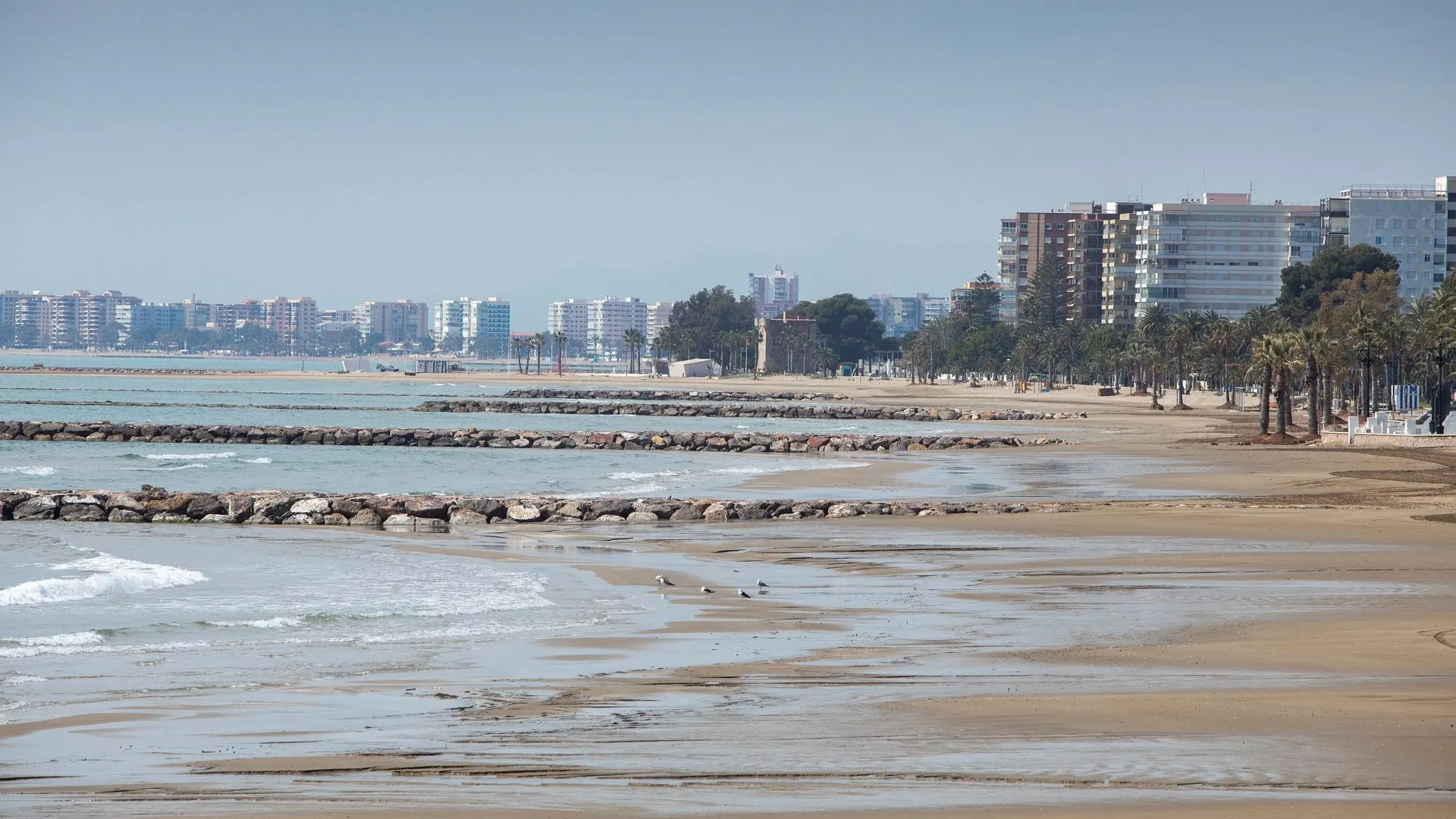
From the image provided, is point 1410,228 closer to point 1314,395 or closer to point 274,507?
point 1314,395

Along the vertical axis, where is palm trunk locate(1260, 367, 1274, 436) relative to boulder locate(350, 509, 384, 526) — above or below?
above

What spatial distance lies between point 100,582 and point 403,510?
1068cm

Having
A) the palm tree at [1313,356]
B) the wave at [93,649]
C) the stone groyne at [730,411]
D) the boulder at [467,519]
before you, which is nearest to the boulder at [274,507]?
the boulder at [467,519]

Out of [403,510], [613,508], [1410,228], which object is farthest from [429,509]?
[1410,228]

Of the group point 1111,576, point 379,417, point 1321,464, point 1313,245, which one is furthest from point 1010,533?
point 1313,245

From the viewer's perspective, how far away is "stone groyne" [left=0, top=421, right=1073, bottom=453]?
6178 centimetres

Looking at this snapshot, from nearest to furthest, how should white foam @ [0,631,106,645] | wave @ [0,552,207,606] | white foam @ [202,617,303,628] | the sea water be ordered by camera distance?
1. the sea water
2. white foam @ [0,631,106,645]
3. white foam @ [202,617,303,628]
4. wave @ [0,552,207,606]

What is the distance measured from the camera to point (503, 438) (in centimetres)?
6712

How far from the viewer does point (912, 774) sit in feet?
29.1

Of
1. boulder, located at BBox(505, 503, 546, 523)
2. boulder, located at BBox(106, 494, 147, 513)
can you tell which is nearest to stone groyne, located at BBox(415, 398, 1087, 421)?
boulder, located at BBox(505, 503, 546, 523)

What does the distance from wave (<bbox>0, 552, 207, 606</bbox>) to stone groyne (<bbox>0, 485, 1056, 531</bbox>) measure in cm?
732

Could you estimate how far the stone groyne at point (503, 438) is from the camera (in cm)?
6178

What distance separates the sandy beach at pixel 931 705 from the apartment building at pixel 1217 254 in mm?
156934

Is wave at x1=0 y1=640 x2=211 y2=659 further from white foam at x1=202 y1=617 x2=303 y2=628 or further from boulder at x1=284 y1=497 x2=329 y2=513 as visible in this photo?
boulder at x1=284 y1=497 x2=329 y2=513
